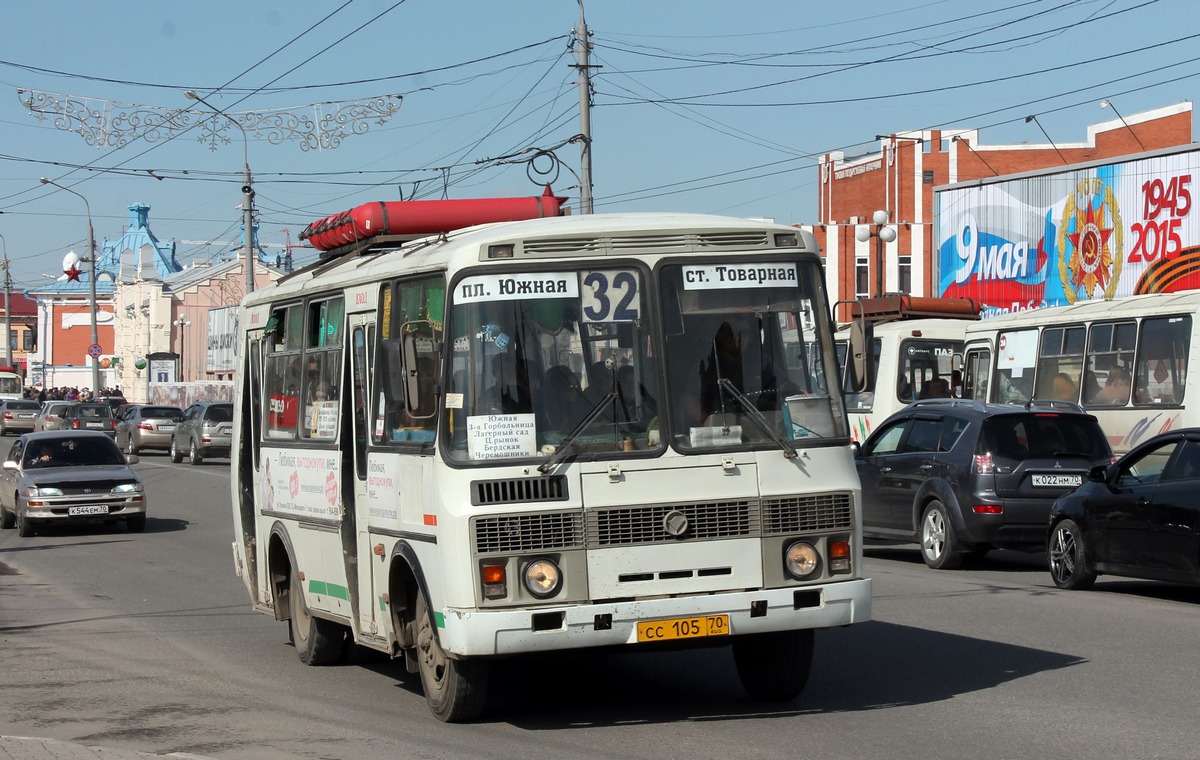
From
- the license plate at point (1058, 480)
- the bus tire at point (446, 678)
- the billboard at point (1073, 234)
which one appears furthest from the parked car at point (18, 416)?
the bus tire at point (446, 678)

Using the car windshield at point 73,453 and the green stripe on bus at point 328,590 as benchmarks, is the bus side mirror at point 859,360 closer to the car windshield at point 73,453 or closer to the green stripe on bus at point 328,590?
the green stripe on bus at point 328,590

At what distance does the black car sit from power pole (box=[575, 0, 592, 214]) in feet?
51.5

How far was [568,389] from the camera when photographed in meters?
7.93

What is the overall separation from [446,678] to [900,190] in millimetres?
69106

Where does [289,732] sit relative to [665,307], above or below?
below

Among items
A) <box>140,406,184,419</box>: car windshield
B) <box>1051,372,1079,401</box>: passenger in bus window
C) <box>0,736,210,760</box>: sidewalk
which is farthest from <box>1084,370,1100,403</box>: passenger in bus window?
<box>140,406,184,419</box>: car windshield

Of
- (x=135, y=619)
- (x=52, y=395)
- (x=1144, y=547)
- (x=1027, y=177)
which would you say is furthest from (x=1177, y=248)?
(x=52, y=395)

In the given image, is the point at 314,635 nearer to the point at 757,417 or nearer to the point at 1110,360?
the point at 757,417

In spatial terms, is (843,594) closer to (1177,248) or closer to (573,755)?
(573,755)

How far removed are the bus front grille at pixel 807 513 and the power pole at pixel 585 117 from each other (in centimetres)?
2115

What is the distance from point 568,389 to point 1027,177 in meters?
31.5

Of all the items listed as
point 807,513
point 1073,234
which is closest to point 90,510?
point 807,513

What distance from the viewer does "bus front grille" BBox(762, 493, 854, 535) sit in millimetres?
8062

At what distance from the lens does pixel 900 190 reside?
74.9 metres
